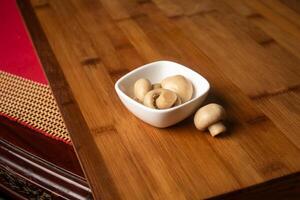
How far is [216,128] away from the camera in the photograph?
2.12 feet

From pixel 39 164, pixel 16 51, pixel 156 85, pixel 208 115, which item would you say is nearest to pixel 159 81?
pixel 156 85

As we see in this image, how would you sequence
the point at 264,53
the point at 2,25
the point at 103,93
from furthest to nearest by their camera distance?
the point at 2,25 < the point at 264,53 < the point at 103,93

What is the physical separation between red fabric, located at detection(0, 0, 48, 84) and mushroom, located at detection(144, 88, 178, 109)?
14.1 inches

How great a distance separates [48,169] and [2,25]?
507 mm

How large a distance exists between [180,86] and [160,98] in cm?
5

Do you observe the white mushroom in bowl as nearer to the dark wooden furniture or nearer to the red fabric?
the dark wooden furniture

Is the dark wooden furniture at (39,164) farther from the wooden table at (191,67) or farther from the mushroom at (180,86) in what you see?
the mushroom at (180,86)

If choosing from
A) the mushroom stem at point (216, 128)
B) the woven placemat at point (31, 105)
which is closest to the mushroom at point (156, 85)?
the mushroom stem at point (216, 128)

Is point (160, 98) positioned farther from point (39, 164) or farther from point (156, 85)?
point (39, 164)

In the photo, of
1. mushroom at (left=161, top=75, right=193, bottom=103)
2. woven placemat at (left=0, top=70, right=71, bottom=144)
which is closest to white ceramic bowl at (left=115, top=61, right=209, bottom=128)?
mushroom at (left=161, top=75, right=193, bottom=103)

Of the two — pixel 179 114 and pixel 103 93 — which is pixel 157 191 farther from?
pixel 103 93

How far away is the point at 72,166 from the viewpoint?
0.83m

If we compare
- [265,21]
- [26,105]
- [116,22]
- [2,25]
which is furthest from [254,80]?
[2,25]

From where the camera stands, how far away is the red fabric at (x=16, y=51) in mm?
985
